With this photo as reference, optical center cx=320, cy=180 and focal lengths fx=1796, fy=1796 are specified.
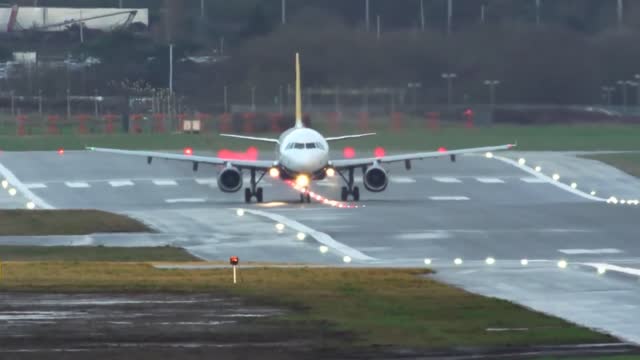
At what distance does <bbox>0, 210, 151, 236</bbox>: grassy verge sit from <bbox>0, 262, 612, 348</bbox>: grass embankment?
1156cm

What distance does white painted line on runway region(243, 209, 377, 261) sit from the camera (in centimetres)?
4916

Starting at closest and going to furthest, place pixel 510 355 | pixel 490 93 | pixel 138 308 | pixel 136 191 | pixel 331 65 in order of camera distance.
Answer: pixel 510 355 → pixel 138 308 → pixel 136 191 → pixel 331 65 → pixel 490 93

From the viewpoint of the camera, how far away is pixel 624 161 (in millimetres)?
92875

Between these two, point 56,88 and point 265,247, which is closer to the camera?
point 265,247

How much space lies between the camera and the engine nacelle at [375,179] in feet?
236

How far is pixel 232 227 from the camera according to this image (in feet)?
193

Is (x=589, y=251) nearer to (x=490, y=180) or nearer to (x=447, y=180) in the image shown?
(x=490, y=180)

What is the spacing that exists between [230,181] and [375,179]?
581 centimetres

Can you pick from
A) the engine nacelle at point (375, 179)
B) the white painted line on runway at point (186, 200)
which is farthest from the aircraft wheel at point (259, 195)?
the engine nacelle at point (375, 179)

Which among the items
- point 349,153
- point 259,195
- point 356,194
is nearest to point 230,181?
point 259,195

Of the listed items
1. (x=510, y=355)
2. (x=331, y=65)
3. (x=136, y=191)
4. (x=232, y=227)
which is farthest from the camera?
(x=331, y=65)

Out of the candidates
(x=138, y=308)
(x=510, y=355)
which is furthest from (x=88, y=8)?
(x=510, y=355)

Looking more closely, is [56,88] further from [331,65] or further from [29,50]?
[331,65]

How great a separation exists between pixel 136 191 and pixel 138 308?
148ft
